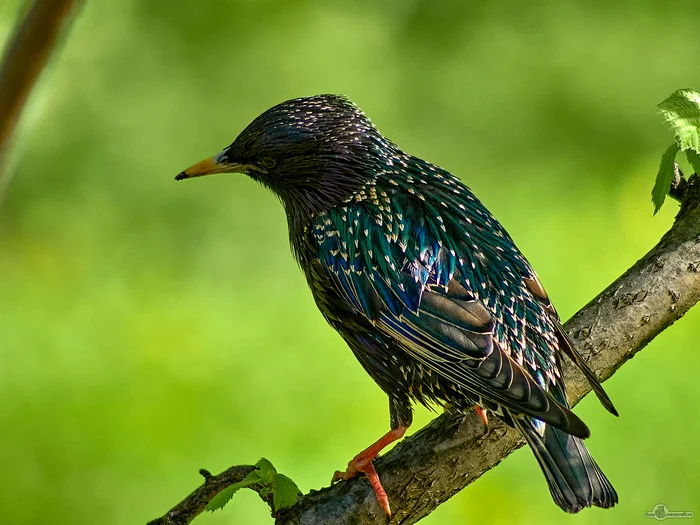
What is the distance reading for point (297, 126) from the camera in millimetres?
3248

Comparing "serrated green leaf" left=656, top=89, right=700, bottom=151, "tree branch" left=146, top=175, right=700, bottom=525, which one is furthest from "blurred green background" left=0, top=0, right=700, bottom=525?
"serrated green leaf" left=656, top=89, right=700, bottom=151

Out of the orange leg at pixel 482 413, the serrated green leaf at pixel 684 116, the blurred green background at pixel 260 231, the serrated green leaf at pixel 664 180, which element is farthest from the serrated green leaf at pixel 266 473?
the blurred green background at pixel 260 231

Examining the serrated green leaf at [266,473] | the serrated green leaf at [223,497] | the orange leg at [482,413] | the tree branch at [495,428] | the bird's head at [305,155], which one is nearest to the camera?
the serrated green leaf at [223,497]

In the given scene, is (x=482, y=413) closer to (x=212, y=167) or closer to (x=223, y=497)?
(x=223, y=497)

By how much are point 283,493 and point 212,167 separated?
1.20 metres

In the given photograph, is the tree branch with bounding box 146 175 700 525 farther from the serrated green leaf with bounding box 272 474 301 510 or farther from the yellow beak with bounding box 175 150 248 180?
the yellow beak with bounding box 175 150 248 180

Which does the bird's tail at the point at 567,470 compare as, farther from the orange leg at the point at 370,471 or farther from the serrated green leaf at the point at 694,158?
the serrated green leaf at the point at 694,158

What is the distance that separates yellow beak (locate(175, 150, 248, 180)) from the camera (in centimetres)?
327

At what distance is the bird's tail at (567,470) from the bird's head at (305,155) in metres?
1.05

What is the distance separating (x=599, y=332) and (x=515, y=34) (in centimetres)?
444

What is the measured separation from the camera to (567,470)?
264 centimetres

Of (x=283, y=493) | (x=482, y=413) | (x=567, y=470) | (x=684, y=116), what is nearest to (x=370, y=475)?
(x=283, y=493)

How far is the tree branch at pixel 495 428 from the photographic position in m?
2.78

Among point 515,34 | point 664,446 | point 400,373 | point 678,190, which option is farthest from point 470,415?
point 515,34
